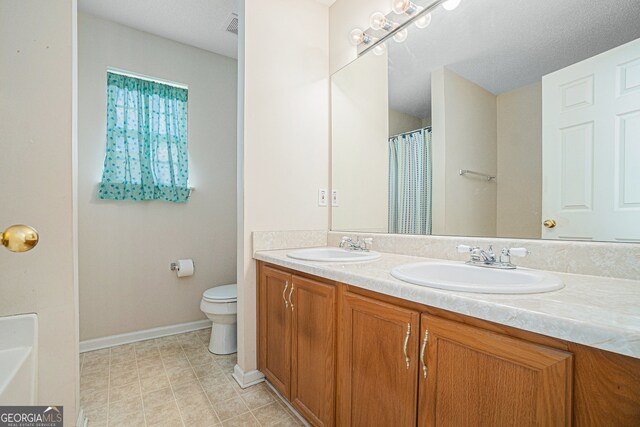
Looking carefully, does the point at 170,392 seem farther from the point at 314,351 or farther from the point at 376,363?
the point at 376,363

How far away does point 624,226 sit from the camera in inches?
35.7

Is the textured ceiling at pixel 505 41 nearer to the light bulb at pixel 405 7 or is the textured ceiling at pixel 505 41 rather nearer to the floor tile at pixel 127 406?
the light bulb at pixel 405 7

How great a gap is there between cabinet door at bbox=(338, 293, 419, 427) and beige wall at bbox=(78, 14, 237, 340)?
1.96 metres

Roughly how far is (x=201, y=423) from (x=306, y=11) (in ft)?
8.56

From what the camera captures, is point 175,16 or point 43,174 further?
point 175,16

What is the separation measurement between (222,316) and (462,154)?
1.89m

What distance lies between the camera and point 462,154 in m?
1.34

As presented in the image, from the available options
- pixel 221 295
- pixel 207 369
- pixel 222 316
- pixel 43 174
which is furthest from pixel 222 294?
pixel 43 174

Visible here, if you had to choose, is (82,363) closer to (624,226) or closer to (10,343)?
(10,343)

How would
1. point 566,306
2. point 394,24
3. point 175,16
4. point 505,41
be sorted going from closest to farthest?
point 566,306, point 505,41, point 394,24, point 175,16

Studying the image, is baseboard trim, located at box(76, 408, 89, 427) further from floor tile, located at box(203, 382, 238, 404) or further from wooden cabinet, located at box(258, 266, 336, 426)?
wooden cabinet, located at box(258, 266, 336, 426)

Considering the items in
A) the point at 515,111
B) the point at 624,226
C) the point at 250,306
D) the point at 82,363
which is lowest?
the point at 82,363

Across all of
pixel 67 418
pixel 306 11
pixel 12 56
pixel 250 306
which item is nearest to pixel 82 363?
pixel 67 418

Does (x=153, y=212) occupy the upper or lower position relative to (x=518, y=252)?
upper
